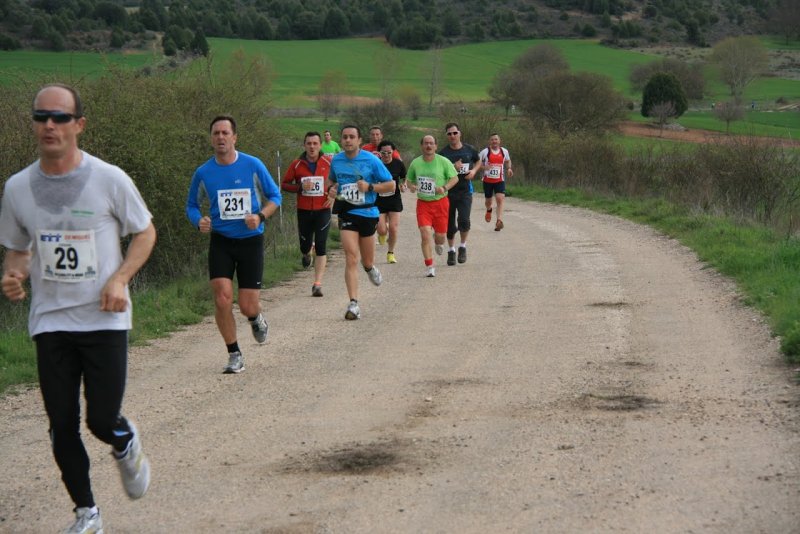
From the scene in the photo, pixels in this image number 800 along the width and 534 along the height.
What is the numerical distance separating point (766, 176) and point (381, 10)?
12562cm

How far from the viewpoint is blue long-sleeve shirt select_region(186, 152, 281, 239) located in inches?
389

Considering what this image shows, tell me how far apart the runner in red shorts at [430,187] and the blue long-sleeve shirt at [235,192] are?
22.3 ft

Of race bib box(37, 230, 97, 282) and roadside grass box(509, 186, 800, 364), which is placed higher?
race bib box(37, 230, 97, 282)

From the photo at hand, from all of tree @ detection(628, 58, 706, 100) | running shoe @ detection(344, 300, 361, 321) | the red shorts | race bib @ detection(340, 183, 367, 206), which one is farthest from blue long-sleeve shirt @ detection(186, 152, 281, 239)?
tree @ detection(628, 58, 706, 100)

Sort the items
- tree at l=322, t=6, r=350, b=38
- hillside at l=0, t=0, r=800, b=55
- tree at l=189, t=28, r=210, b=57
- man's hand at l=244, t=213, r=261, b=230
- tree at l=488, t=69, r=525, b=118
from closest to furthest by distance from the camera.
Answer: man's hand at l=244, t=213, r=261, b=230 < tree at l=189, t=28, r=210, b=57 < tree at l=488, t=69, r=525, b=118 < hillside at l=0, t=0, r=800, b=55 < tree at l=322, t=6, r=350, b=38

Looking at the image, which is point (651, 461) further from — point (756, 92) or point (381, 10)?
point (381, 10)

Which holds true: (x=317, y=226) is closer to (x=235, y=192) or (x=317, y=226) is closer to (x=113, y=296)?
(x=235, y=192)

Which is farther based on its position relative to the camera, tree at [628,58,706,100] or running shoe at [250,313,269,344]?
tree at [628,58,706,100]

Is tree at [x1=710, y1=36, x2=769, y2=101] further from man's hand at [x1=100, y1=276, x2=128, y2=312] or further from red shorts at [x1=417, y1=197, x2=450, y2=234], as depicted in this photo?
man's hand at [x1=100, y1=276, x2=128, y2=312]

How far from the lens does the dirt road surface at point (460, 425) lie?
231 inches

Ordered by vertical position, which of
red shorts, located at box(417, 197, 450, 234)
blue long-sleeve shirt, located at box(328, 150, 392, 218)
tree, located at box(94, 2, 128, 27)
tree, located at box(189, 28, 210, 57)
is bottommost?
red shorts, located at box(417, 197, 450, 234)

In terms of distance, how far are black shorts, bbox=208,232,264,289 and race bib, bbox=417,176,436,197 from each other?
23.0 ft

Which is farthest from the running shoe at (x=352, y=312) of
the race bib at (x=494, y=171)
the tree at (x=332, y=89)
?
the tree at (x=332, y=89)

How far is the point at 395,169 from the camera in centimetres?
1817
